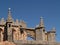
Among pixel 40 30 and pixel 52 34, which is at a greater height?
pixel 40 30

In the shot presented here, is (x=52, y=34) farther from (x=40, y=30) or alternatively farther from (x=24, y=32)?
(x=24, y=32)

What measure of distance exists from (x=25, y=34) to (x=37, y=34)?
4.91 m

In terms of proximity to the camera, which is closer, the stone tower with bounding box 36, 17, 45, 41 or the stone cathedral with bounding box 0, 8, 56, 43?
the stone tower with bounding box 36, 17, 45, 41

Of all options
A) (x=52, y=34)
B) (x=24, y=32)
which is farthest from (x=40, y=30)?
(x=24, y=32)

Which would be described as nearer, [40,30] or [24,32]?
[40,30]

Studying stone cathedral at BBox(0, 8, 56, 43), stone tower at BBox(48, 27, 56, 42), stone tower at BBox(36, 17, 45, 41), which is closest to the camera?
stone tower at BBox(36, 17, 45, 41)

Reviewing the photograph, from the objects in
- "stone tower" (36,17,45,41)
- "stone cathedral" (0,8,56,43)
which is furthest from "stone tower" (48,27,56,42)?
"stone tower" (36,17,45,41)

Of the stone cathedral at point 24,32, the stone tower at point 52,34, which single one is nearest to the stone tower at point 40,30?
the stone cathedral at point 24,32

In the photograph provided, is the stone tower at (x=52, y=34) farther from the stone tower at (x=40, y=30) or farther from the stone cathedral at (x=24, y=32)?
the stone tower at (x=40, y=30)

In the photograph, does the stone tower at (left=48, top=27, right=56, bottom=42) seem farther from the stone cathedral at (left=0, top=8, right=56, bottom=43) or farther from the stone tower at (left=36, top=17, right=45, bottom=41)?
the stone tower at (left=36, top=17, right=45, bottom=41)

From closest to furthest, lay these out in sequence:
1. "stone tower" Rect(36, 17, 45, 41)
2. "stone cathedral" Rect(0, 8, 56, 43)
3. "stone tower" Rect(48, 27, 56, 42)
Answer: "stone tower" Rect(36, 17, 45, 41) < "stone cathedral" Rect(0, 8, 56, 43) < "stone tower" Rect(48, 27, 56, 42)

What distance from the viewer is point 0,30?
87750mm

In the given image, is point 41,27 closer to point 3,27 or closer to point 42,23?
point 42,23

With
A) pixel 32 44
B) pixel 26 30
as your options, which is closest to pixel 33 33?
pixel 26 30
